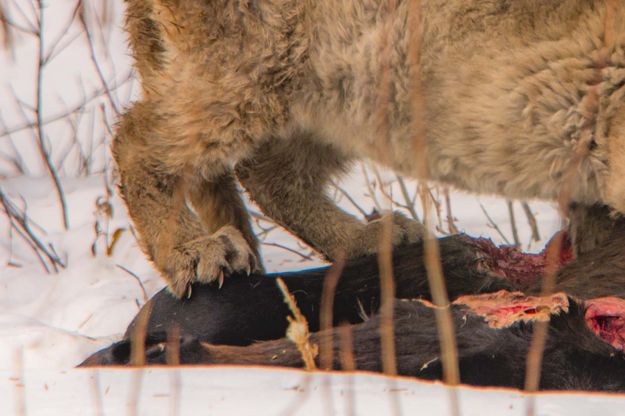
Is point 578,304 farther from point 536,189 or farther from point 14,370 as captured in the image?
point 14,370

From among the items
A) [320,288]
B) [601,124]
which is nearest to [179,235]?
[320,288]

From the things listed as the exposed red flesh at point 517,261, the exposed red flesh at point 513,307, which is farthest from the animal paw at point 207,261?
the exposed red flesh at point 513,307

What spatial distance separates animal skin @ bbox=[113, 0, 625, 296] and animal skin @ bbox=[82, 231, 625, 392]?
0.19 meters

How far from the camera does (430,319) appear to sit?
3.39 metres

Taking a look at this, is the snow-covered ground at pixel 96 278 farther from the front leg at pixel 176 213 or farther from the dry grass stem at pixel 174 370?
the front leg at pixel 176 213

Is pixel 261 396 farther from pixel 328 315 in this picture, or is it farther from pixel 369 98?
pixel 369 98

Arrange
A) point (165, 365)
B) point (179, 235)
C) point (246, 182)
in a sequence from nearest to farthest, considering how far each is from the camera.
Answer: point (165, 365), point (179, 235), point (246, 182)

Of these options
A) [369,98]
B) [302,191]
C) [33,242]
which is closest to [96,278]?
[33,242]

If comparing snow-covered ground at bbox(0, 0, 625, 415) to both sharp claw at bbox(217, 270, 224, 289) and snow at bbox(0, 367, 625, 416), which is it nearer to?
snow at bbox(0, 367, 625, 416)

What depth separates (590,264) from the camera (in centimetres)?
397

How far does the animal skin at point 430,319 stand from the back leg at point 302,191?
0.52m

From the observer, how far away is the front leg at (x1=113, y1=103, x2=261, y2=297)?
166 inches

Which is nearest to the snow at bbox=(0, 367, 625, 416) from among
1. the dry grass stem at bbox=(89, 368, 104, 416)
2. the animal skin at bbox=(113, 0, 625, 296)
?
the dry grass stem at bbox=(89, 368, 104, 416)

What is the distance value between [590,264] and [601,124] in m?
0.48
